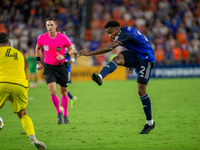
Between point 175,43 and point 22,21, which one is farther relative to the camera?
point 22,21

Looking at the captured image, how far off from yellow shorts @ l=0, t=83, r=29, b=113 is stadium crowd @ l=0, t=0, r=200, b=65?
18202mm

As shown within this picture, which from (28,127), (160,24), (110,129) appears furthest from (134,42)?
(160,24)

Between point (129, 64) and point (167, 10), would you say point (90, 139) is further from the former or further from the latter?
point (167, 10)

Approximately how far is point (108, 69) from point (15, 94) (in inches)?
69.3

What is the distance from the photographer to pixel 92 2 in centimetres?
2870

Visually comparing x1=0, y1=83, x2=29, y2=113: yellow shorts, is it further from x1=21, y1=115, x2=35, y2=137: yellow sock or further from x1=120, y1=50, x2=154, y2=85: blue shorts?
x1=120, y1=50, x2=154, y2=85: blue shorts

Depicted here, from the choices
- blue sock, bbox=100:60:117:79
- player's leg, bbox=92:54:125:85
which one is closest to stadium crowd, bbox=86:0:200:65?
player's leg, bbox=92:54:125:85

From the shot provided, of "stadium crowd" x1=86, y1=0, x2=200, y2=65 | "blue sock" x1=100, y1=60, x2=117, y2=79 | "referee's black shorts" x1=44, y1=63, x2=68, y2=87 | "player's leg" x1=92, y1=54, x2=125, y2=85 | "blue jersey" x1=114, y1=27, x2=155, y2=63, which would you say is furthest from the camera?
"stadium crowd" x1=86, y1=0, x2=200, y2=65

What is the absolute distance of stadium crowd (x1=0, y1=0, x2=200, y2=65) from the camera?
23.5 metres

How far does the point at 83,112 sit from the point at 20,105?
14.9 feet

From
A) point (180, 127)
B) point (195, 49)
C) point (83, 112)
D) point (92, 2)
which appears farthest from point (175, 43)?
point (180, 127)

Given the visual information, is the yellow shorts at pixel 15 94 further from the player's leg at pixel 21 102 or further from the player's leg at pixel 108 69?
the player's leg at pixel 108 69

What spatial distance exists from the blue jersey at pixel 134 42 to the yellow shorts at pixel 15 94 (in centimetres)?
208

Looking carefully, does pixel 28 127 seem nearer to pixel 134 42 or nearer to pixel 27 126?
pixel 27 126
